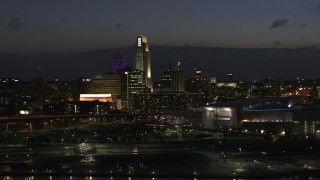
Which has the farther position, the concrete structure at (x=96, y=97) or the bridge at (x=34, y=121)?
the concrete structure at (x=96, y=97)

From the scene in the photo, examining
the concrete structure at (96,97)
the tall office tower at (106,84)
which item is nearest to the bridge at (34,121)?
the concrete structure at (96,97)

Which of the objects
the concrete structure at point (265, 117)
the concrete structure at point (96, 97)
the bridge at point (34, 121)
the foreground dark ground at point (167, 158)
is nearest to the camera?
the foreground dark ground at point (167, 158)

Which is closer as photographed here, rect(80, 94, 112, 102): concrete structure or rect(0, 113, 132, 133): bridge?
rect(0, 113, 132, 133): bridge

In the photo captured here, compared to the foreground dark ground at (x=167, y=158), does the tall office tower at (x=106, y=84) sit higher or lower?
higher

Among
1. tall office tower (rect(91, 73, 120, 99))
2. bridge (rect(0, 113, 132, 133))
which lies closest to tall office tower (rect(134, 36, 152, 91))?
tall office tower (rect(91, 73, 120, 99))

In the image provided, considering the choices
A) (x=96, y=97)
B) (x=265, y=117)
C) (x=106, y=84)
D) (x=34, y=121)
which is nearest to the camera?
(x=265, y=117)

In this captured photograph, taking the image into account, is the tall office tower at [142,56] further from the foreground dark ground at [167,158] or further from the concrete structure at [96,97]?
the foreground dark ground at [167,158]

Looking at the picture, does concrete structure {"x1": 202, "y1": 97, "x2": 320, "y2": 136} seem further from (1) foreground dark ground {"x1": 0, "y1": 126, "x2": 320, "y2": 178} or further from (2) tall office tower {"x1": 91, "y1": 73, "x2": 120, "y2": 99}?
(2) tall office tower {"x1": 91, "y1": 73, "x2": 120, "y2": 99}

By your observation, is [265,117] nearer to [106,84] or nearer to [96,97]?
[96,97]

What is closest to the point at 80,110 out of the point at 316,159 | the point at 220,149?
the point at 220,149

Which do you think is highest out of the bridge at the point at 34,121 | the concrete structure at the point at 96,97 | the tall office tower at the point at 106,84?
the tall office tower at the point at 106,84

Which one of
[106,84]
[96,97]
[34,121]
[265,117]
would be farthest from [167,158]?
[106,84]

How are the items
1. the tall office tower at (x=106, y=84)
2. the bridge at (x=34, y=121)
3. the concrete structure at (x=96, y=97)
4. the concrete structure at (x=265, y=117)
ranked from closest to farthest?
the concrete structure at (x=265, y=117), the bridge at (x=34, y=121), the concrete structure at (x=96, y=97), the tall office tower at (x=106, y=84)
